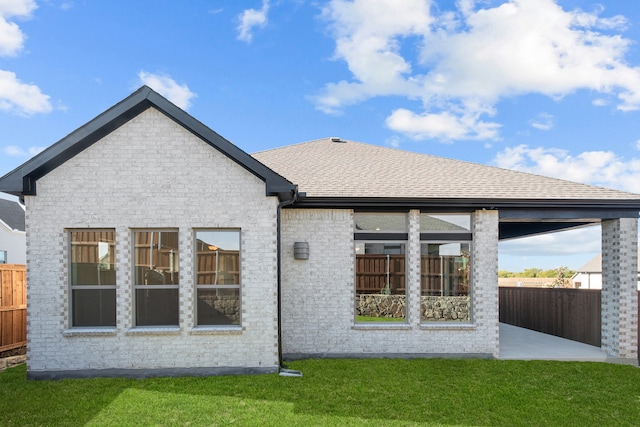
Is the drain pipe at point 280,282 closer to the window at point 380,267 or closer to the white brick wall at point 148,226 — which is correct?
the white brick wall at point 148,226

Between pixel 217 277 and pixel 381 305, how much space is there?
366cm

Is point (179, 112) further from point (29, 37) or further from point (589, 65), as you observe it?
point (589, 65)

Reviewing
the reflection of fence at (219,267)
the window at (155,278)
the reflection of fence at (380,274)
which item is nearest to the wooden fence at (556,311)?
the reflection of fence at (380,274)

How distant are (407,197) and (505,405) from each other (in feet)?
13.5

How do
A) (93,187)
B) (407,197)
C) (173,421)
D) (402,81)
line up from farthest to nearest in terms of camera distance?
(402,81), (407,197), (93,187), (173,421)

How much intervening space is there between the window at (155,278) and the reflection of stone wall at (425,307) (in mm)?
3963

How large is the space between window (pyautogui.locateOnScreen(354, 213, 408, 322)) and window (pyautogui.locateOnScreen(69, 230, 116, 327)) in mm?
5013

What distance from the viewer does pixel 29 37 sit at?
969cm

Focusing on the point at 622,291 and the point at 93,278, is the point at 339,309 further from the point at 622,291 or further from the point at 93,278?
the point at 622,291

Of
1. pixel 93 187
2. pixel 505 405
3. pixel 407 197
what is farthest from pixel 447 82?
pixel 93 187

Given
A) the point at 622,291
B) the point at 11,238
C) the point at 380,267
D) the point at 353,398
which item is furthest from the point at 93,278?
the point at 11,238

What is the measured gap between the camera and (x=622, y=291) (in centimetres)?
835

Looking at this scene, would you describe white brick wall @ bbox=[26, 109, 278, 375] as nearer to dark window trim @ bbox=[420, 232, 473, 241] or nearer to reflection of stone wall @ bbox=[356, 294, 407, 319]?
reflection of stone wall @ bbox=[356, 294, 407, 319]

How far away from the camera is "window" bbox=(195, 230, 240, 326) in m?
7.32
